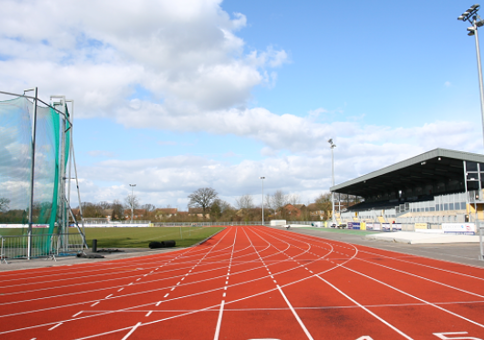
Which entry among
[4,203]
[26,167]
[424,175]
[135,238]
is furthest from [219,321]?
[424,175]

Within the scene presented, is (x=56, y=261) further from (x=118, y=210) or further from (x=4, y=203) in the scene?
(x=118, y=210)

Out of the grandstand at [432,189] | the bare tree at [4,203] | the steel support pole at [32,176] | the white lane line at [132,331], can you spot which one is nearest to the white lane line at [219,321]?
the white lane line at [132,331]

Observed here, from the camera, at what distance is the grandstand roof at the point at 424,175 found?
115 feet

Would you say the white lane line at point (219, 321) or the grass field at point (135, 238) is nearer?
the white lane line at point (219, 321)

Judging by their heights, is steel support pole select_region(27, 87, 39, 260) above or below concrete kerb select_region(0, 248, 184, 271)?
above

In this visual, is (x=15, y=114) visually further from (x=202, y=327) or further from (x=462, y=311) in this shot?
(x=462, y=311)

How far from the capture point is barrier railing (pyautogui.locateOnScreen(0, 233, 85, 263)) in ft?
59.9

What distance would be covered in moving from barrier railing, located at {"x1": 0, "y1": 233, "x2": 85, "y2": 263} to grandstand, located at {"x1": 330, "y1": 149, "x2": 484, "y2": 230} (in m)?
27.9

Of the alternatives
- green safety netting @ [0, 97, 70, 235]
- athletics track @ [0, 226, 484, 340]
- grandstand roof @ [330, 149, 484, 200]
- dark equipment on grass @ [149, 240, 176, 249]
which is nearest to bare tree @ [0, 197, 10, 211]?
green safety netting @ [0, 97, 70, 235]

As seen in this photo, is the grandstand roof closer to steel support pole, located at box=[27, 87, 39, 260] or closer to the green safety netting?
the green safety netting

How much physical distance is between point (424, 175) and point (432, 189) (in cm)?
388

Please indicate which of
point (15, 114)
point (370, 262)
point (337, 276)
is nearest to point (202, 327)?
point (337, 276)

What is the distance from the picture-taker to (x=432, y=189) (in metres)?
49.6

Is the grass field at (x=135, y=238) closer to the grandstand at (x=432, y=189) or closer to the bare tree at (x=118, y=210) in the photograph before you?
the grandstand at (x=432, y=189)
